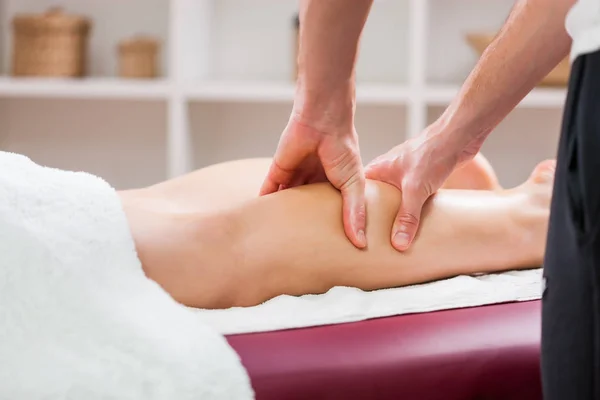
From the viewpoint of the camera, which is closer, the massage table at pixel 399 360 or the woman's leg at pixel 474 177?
the massage table at pixel 399 360

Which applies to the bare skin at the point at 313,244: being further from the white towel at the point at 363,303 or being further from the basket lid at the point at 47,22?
the basket lid at the point at 47,22

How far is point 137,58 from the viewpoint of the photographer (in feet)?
8.25

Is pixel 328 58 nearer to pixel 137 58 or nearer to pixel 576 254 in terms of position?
pixel 576 254

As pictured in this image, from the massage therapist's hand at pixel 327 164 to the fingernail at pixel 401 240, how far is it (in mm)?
45

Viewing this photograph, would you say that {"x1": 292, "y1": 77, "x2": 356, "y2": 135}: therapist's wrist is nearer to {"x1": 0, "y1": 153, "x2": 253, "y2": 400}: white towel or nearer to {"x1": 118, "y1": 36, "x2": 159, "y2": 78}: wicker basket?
{"x1": 0, "y1": 153, "x2": 253, "y2": 400}: white towel

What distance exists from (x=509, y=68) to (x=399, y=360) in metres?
0.48

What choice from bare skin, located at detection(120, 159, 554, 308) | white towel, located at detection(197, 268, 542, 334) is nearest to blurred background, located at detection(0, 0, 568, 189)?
bare skin, located at detection(120, 159, 554, 308)

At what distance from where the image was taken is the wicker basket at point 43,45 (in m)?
2.43

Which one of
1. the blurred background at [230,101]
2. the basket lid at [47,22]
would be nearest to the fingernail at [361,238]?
the blurred background at [230,101]

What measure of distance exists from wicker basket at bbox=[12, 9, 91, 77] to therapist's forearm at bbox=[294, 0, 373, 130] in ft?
5.30

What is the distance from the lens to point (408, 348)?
0.76 m

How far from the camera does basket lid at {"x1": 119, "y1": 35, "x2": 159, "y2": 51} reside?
2.50 metres

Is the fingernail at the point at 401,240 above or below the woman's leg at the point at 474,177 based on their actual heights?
below

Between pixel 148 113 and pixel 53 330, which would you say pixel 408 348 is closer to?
pixel 53 330
